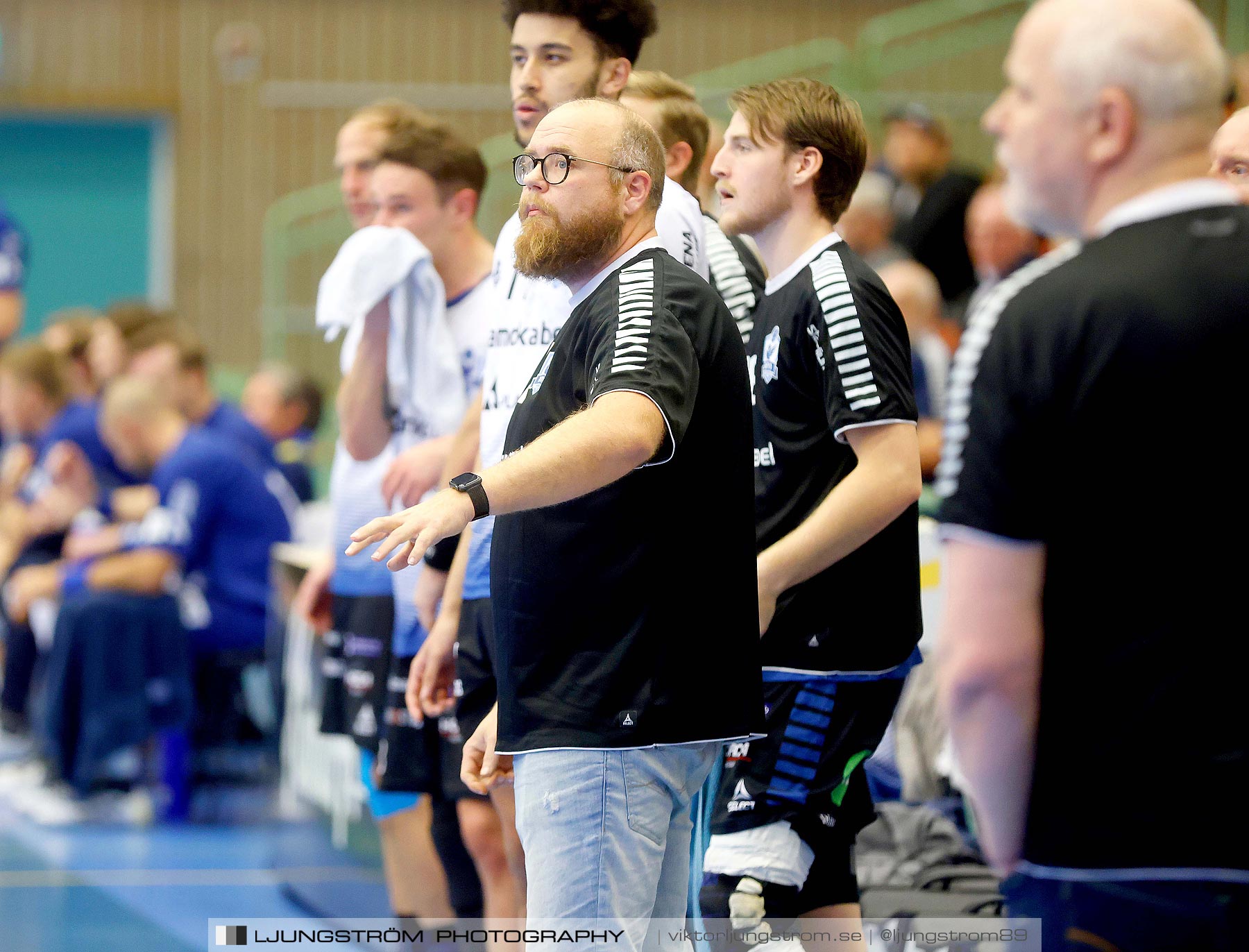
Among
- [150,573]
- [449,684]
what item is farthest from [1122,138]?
[150,573]

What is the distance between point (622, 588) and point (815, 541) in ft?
1.78

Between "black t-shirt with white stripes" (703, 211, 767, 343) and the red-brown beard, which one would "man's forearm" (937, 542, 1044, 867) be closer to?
the red-brown beard

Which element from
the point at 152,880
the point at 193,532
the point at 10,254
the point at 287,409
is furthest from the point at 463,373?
the point at 10,254

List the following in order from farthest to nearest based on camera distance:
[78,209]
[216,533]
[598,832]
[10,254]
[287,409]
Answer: [78,209], [287,409], [10,254], [216,533], [598,832]

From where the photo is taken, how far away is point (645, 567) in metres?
2.37

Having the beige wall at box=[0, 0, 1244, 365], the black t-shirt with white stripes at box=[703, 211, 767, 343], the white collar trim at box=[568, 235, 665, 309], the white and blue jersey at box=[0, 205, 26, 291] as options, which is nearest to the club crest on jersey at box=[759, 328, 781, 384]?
the black t-shirt with white stripes at box=[703, 211, 767, 343]

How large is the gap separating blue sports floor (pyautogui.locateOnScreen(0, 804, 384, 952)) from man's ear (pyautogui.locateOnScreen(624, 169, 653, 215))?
3000 mm

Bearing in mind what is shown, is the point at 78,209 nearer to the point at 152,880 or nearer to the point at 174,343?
the point at 174,343

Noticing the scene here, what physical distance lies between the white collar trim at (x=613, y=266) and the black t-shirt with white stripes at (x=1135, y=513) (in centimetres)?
93

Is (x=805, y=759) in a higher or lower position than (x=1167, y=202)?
lower

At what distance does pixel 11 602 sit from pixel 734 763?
18.8 feet

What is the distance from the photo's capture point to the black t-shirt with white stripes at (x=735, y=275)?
3354 millimetres

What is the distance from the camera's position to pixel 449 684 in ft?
10.5

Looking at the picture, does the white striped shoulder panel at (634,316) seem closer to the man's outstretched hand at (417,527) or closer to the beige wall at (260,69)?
the man's outstretched hand at (417,527)
